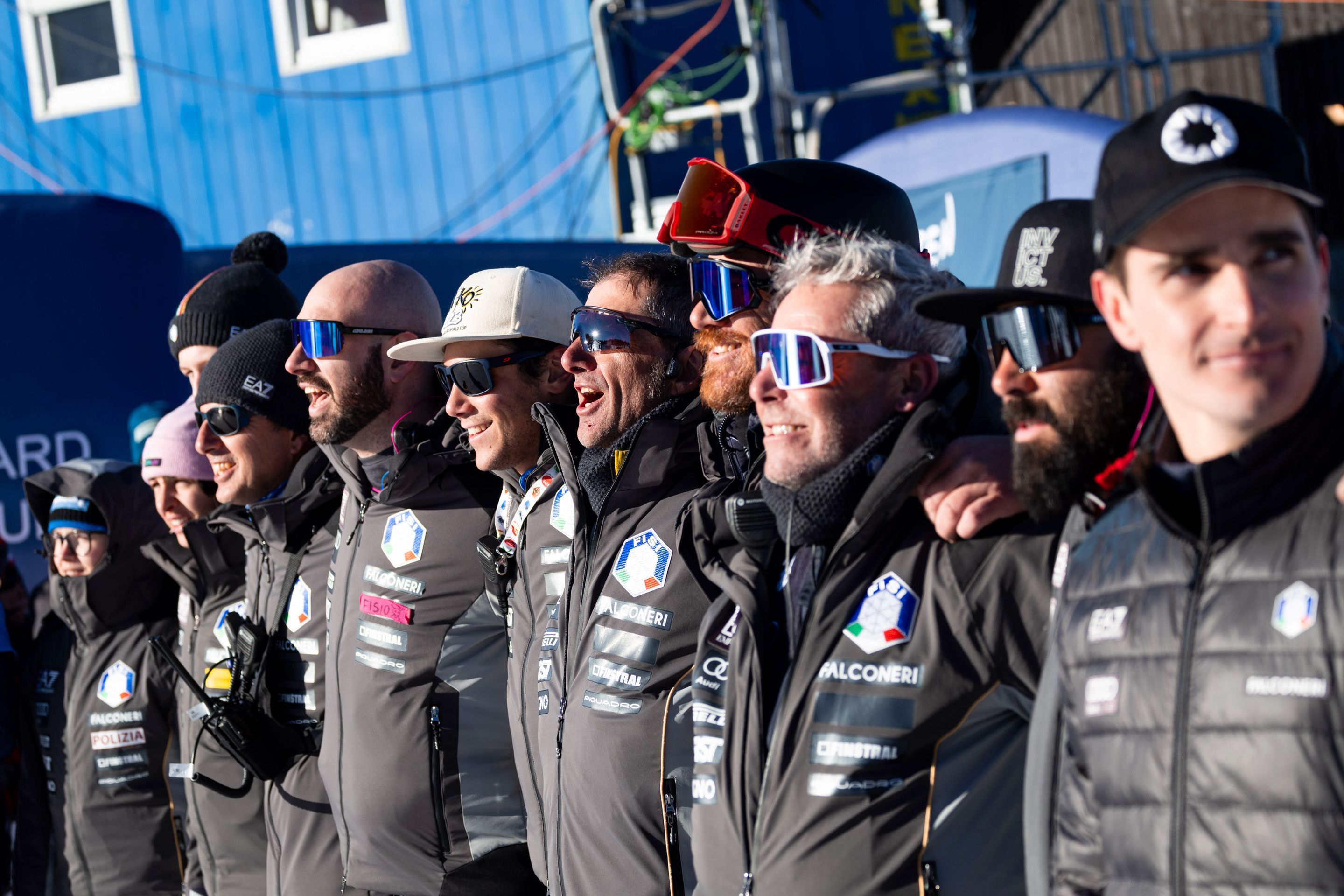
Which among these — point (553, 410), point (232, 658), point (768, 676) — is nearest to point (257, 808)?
point (232, 658)

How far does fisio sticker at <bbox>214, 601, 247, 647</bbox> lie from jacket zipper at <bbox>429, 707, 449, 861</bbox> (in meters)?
1.08

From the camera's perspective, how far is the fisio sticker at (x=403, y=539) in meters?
4.02

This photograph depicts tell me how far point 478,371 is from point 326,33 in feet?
25.5

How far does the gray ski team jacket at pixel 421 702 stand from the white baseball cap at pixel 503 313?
34 cm

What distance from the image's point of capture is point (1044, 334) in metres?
2.15

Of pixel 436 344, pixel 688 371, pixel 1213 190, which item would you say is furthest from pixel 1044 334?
pixel 436 344

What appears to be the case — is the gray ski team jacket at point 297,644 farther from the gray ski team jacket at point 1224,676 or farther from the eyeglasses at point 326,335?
the gray ski team jacket at point 1224,676

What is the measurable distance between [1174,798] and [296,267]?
636 cm

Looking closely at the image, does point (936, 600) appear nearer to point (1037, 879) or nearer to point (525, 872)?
point (1037, 879)

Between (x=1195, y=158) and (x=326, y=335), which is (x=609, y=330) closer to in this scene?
(x=326, y=335)

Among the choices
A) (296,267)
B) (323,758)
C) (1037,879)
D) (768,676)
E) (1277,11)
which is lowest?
(323,758)

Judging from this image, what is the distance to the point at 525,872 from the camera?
12.8ft

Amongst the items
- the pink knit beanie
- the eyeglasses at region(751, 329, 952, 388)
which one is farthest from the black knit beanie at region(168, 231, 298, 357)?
the eyeglasses at region(751, 329, 952, 388)

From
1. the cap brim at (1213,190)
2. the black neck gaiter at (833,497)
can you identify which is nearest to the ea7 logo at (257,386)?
the black neck gaiter at (833,497)
